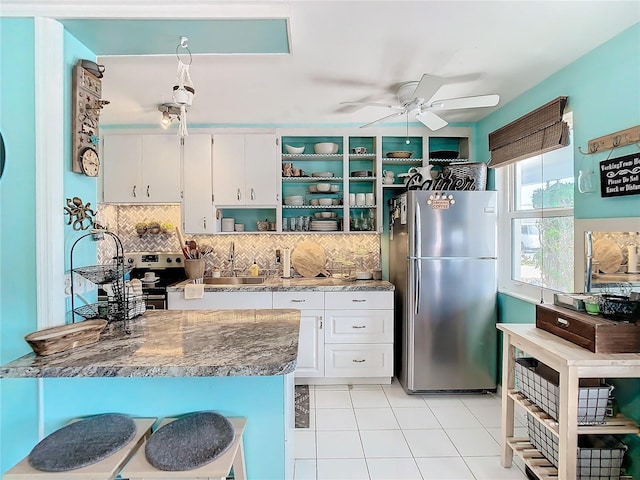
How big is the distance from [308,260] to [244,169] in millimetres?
1113

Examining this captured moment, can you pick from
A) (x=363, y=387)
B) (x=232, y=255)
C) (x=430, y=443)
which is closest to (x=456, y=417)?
(x=430, y=443)

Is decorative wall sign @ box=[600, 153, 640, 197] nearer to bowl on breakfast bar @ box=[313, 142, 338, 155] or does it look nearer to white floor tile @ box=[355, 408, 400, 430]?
white floor tile @ box=[355, 408, 400, 430]

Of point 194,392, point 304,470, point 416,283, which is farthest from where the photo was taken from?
point 416,283

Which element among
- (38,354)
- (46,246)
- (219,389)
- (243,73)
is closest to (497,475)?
(219,389)

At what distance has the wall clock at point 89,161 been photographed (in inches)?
71.1

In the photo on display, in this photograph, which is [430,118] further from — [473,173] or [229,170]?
[229,170]

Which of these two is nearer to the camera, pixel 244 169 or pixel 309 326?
pixel 309 326

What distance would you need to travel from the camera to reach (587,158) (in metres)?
2.14

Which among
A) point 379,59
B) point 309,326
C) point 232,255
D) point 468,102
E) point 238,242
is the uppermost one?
point 379,59

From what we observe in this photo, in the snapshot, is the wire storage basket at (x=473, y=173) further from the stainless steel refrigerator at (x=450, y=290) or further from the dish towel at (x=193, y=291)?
the dish towel at (x=193, y=291)

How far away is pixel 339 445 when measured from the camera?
2.42 meters

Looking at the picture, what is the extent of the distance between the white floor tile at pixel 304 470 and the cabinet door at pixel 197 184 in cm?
228

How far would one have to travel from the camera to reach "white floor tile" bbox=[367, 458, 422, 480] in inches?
83.1

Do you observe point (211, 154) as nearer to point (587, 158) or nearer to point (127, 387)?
point (127, 387)
